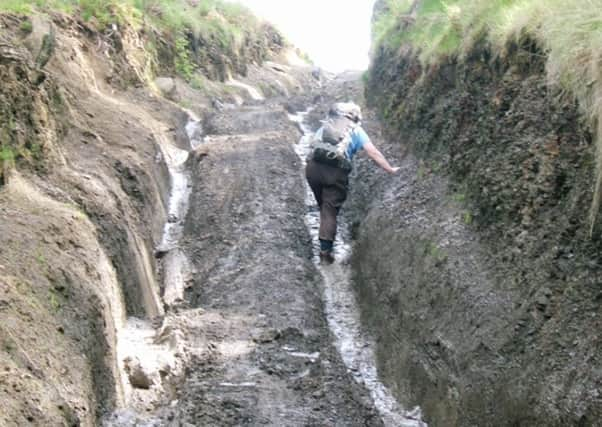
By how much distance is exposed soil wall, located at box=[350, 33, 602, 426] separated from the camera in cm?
469

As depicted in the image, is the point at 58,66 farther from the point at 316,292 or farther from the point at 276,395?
the point at 276,395

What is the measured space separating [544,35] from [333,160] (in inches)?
146

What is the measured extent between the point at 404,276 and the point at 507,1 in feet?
10.9

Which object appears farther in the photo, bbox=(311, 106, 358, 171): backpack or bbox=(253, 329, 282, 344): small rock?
bbox=(311, 106, 358, 171): backpack

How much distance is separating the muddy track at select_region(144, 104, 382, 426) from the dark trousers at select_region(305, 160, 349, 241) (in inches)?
19.2

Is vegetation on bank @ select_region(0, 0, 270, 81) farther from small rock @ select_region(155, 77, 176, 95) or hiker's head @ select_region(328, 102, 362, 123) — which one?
hiker's head @ select_region(328, 102, 362, 123)

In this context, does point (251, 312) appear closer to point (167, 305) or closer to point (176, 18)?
point (167, 305)

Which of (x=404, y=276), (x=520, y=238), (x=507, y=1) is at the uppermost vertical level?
(x=507, y=1)

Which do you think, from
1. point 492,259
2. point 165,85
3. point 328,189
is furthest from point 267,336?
point 165,85

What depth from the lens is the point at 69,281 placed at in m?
6.02

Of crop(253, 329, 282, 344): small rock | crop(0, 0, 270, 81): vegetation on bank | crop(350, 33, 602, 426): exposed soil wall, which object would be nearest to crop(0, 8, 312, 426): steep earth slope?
crop(0, 0, 270, 81): vegetation on bank

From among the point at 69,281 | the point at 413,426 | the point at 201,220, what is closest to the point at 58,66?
the point at 201,220

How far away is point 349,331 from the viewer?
8.45m

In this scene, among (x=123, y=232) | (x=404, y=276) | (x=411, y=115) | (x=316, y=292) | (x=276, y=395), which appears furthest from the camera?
(x=411, y=115)
